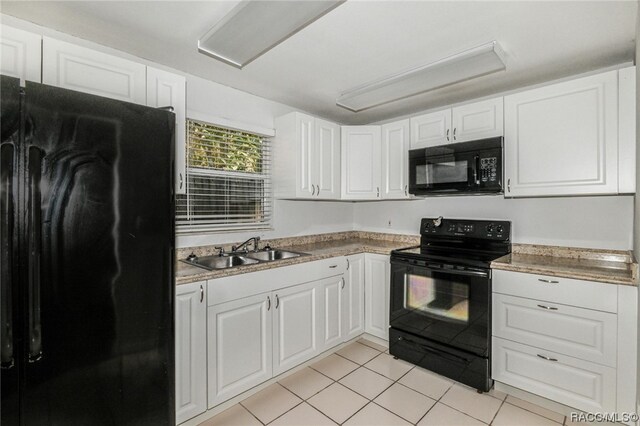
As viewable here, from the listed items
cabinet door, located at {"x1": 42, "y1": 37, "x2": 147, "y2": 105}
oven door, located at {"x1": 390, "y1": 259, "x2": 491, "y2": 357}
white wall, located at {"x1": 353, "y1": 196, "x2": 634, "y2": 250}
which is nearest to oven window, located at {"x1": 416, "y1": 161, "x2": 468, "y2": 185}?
white wall, located at {"x1": 353, "y1": 196, "x2": 634, "y2": 250}

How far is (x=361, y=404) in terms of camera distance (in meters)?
2.12

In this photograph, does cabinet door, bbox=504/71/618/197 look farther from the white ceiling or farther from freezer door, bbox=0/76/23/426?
freezer door, bbox=0/76/23/426

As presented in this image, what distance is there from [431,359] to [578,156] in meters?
1.87

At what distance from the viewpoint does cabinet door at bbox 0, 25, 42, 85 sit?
4.72ft

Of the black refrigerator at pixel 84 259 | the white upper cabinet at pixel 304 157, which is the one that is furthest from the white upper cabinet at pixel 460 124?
the black refrigerator at pixel 84 259

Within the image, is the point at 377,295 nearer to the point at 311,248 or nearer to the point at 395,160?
the point at 311,248

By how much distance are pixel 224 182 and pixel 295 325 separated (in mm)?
1391

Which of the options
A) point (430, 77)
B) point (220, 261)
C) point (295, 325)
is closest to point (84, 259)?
point (220, 261)

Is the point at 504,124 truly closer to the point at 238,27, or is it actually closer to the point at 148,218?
the point at 238,27

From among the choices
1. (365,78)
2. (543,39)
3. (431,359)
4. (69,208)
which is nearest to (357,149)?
(365,78)

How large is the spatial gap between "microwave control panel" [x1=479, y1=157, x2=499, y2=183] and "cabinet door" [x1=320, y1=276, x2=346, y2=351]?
1.48 metres

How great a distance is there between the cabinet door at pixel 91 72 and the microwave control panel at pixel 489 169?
2509 mm

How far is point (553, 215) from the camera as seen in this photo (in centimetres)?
253

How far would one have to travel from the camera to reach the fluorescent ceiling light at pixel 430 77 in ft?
6.70
